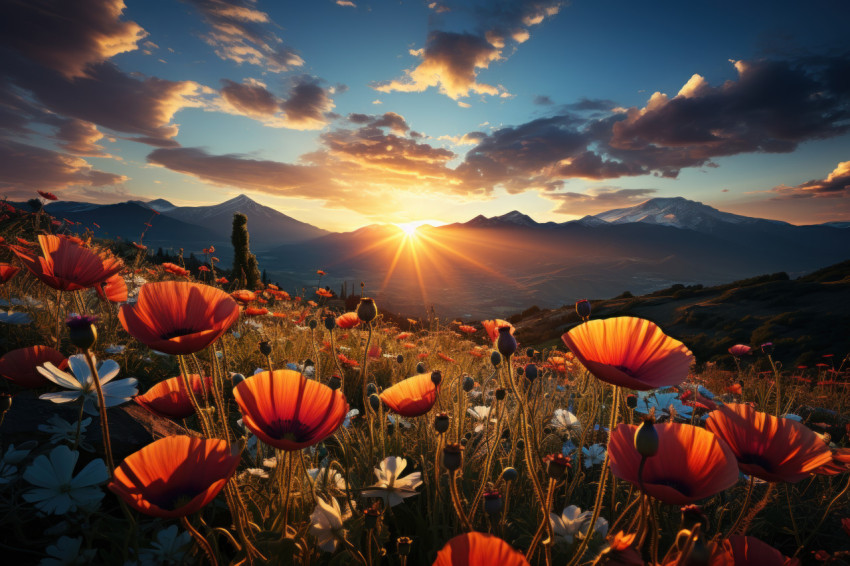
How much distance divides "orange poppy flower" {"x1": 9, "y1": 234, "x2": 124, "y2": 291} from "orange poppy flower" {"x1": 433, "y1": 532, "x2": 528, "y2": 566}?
1.31 metres

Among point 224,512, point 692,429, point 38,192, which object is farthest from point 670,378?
point 38,192

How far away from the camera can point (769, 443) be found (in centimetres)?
96

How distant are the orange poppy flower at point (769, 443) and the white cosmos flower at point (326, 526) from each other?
3.08 ft

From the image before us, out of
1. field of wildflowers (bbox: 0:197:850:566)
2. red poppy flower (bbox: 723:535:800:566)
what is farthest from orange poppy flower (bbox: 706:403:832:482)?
red poppy flower (bbox: 723:535:800:566)

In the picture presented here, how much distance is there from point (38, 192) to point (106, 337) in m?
3.62

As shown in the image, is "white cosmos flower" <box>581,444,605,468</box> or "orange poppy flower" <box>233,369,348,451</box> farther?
"white cosmos flower" <box>581,444,605,468</box>

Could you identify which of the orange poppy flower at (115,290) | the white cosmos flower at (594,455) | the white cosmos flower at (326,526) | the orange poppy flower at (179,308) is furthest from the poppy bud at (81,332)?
the white cosmos flower at (594,455)

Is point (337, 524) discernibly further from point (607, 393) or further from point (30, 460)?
point (607, 393)

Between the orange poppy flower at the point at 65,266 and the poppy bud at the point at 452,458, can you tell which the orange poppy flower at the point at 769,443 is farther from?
the orange poppy flower at the point at 65,266

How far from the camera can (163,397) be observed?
1.08 meters

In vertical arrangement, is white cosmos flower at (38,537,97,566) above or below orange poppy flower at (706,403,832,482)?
below

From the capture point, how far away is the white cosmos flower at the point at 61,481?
3.14 feet

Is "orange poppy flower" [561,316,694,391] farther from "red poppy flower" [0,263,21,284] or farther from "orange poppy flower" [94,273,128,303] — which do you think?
"red poppy flower" [0,263,21,284]

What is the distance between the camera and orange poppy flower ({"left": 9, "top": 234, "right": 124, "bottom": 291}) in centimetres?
118
